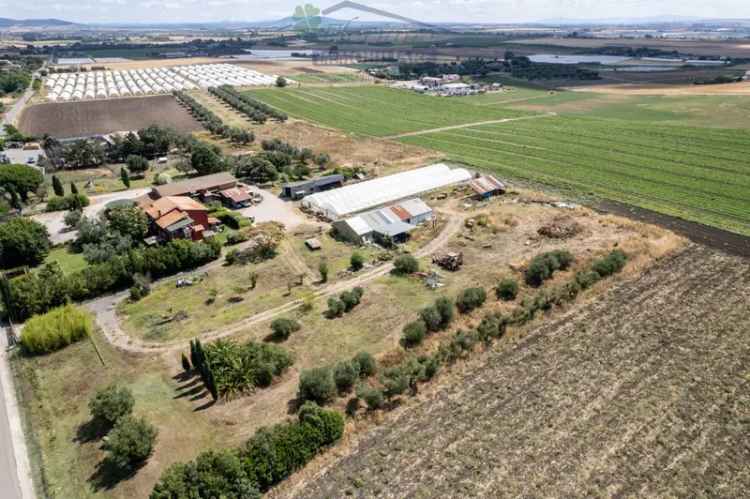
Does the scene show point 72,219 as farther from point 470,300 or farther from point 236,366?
point 470,300

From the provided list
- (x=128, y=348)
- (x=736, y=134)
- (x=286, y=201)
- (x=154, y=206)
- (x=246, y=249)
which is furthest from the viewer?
(x=736, y=134)

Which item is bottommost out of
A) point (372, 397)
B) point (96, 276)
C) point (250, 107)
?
point (372, 397)

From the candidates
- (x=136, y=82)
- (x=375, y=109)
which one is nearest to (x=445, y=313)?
(x=375, y=109)

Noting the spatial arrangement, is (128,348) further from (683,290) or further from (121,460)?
(683,290)

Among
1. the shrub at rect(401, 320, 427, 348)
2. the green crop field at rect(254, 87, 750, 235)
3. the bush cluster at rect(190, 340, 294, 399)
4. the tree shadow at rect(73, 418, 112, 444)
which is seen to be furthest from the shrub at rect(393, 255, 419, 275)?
the green crop field at rect(254, 87, 750, 235)

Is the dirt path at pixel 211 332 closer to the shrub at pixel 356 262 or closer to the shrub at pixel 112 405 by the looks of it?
the shrub at pixel 356 262

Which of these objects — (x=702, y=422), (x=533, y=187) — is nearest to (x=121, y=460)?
(x=702, y=422)

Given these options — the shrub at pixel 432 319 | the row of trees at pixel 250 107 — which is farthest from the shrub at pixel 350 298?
the row of trees at pixel 250 107
